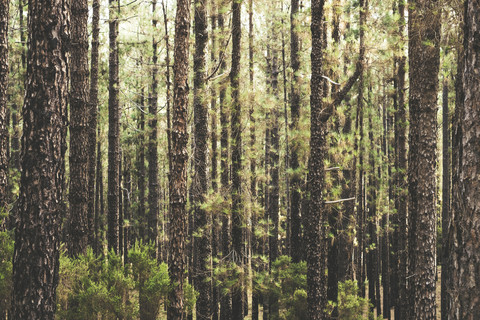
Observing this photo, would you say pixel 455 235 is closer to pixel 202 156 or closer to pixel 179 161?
pixel 179 161

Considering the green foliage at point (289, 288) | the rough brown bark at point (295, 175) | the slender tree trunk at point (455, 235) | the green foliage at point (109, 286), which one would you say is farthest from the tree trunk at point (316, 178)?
the slender tree trunk at point (455, 235)

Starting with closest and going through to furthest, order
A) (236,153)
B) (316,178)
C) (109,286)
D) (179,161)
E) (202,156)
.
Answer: (179,161) → (109,286) → (316,178) → (202,156) → (236,153)

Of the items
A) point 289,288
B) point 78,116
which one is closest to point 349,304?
point 289,288

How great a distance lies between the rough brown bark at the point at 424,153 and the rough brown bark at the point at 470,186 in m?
4.21

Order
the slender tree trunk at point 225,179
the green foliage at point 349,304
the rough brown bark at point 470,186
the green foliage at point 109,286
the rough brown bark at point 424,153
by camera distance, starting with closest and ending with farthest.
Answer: the rough brown bark at point 470,186 → the rough brown bark at point 424,153 → the green foliage at point 109,286 → the slender tree trunk at point 225,179 → the green foliage at point 349,304

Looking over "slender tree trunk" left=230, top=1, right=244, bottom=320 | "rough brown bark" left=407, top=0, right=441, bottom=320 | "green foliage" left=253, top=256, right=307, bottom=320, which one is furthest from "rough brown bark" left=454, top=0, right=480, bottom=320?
"green foliage" left=253, top=256, right=307, bottom=320

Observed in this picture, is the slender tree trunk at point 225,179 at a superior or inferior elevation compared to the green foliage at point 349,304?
superior

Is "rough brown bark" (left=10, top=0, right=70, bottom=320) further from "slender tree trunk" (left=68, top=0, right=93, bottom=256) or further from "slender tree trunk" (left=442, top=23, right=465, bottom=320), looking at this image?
"slender tree trunk" (left=442, top=23, right=465, bottom=320)

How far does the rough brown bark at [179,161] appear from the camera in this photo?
20.7ft

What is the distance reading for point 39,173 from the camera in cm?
448

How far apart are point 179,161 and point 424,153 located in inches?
167

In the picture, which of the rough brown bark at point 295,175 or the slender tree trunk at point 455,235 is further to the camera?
the rough brown bark at point 295,175

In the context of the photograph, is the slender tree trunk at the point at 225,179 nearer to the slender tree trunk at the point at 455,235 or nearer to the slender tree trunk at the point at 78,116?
the slender tree trunk at the point at 78,116

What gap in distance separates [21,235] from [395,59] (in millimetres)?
11241
